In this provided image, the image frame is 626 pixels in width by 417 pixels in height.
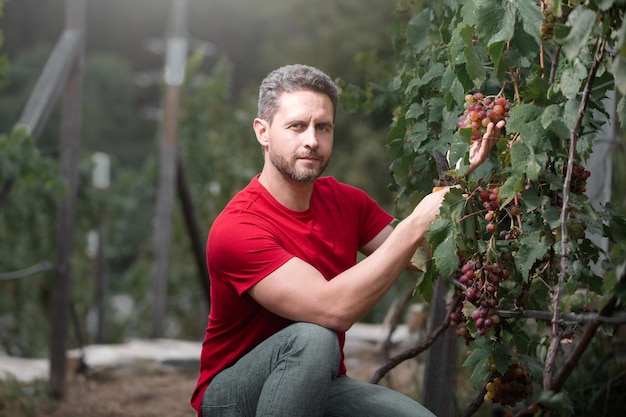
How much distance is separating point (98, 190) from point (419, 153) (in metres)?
6.60

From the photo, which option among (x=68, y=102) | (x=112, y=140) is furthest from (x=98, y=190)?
(x=112, y=140)

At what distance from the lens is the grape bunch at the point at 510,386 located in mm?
2051

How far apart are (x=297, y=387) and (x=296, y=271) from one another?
0.27 metres

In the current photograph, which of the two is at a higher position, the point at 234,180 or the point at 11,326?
the point at 234,180

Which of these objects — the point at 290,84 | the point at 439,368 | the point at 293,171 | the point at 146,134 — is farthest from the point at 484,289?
the point at 146,134

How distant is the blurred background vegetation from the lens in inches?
374

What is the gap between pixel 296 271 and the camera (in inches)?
83.4

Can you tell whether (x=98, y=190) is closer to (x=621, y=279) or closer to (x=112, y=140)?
(x=621, y=279)

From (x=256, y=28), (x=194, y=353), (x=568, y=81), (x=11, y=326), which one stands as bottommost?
(x=11, y=326)

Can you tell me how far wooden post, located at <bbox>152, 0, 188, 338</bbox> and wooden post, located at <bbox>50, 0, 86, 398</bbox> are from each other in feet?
5.93

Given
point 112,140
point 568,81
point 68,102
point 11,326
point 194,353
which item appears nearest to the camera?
point 568,81

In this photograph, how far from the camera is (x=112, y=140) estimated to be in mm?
28859

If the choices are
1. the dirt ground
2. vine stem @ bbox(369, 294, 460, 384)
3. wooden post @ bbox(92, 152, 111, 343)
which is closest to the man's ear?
vine stem @ bbox(369, 294, 460, 384)

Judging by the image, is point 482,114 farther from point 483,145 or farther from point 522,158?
point 522,158
